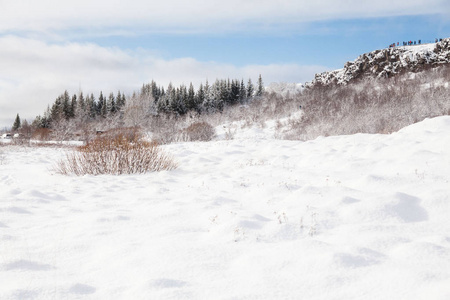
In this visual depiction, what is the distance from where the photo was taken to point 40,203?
4.52 m

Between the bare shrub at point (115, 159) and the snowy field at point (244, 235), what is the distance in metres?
1.36

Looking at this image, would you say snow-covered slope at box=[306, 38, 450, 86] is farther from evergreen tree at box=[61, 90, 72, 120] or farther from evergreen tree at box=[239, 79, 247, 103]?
evergreen tree at box=[61, 90, 72, 120]

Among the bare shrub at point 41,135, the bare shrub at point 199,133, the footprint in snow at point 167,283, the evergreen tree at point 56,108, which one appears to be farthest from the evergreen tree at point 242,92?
the footprint in snow at point 167,283

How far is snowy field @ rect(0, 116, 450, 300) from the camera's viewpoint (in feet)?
6.81

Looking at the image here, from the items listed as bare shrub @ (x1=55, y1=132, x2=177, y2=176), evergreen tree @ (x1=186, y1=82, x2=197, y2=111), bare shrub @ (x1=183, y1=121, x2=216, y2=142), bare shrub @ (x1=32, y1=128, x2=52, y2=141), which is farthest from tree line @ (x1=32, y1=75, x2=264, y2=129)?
bare shrub @ (x1=55, y1=132, x2=177, y2=176)

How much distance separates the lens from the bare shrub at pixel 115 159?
7.27 m

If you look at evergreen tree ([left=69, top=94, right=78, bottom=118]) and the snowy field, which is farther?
evergreen tree ([left=69, top=94, right=78, bottom=118])

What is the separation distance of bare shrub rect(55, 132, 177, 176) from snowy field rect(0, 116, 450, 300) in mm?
1355

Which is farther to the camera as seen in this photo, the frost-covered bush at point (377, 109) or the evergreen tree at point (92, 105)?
the evergreen tree at point (92, 105)

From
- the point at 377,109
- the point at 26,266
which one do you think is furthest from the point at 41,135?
the point at 26,266

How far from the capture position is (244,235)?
9.82 ft

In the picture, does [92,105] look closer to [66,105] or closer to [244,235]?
[66,105]

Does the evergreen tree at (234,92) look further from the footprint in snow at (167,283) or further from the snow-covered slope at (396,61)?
the footprint in snow at (167,283)

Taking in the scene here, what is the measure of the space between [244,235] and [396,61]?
86.1 feet
